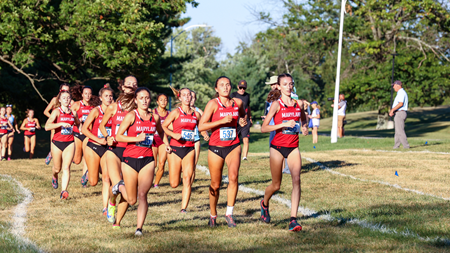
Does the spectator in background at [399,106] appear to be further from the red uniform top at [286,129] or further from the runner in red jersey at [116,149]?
the runner in red jersey at [116,149]

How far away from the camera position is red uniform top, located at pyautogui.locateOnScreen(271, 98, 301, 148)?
23.1 feet

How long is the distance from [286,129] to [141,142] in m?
2.08

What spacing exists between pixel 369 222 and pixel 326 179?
4.60m

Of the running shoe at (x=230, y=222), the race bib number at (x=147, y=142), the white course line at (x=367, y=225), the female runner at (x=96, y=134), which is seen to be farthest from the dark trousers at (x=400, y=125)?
the race bib number at (x=147, y=142)

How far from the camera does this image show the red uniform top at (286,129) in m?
7.04

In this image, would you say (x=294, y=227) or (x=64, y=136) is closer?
(x=294, y=227)

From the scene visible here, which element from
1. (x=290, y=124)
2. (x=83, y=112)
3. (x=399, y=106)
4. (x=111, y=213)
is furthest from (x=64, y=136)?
(x=399, y=106)

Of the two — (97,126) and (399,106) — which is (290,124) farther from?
(399,106)

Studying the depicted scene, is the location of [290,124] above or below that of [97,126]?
above

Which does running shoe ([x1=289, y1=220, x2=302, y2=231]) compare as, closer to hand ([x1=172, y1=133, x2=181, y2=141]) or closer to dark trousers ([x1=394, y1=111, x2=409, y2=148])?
hand ([x1=172, y1=133, x2=181, y2=141])

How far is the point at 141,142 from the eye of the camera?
646 cm

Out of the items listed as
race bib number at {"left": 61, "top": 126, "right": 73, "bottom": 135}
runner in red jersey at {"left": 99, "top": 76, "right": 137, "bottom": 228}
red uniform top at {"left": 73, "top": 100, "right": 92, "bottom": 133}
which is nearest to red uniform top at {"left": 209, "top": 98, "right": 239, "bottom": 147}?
runner in red jersey at {"left": 99, "top": 76, "right": 137, "bottom": 228}

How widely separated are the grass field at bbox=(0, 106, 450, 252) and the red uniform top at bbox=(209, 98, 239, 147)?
1229 millimetres

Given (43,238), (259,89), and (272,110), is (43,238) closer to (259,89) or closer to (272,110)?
(272,110)
